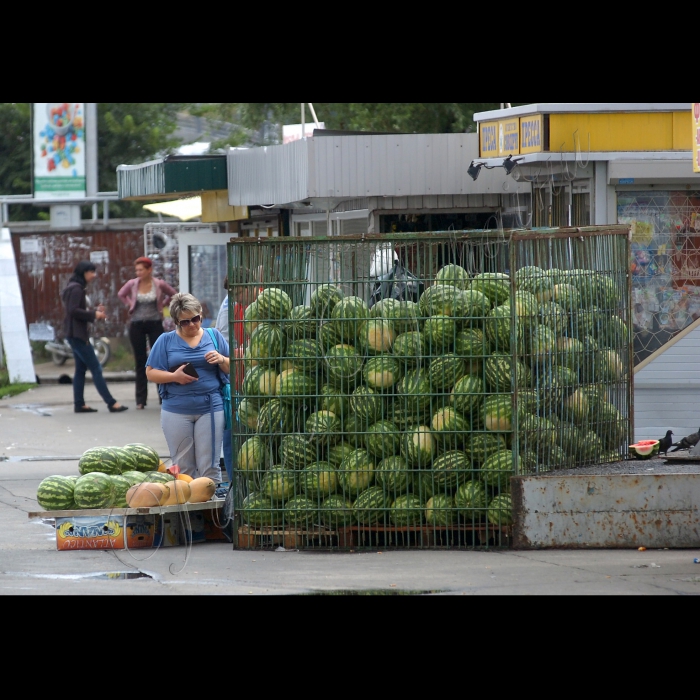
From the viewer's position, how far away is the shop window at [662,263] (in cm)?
1013

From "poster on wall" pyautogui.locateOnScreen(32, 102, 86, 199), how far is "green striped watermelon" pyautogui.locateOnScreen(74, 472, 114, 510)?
16.9 meters

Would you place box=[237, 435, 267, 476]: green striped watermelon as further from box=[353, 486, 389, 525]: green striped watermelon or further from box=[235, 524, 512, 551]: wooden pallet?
box=[353, 486, 389, 525]: green striped watermelon

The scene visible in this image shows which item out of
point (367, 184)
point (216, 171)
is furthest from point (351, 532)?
point (216, 171)

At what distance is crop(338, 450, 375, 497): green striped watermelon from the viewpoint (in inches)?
300

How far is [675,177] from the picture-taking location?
9945 millimetres

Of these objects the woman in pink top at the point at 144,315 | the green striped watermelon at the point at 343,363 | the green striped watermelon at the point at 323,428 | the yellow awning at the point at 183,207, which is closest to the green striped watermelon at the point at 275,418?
the green striped watermelon at the point at 323,428

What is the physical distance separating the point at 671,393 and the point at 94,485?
511 cm

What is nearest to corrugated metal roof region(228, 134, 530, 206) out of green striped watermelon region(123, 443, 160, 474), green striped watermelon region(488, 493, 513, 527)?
green striped watermelon region(123, 443, 160, 474)

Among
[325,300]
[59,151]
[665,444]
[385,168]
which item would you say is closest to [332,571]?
[325,300]

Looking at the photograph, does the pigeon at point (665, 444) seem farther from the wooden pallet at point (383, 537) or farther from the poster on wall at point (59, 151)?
the poster on wall at point (59, 151)

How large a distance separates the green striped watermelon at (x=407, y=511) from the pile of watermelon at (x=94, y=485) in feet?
5.44

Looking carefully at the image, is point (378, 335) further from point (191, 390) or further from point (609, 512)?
point (609, 512)

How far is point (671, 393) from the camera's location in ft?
33.6

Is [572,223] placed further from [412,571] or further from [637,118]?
[412,571]
